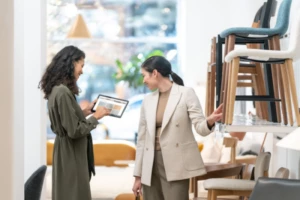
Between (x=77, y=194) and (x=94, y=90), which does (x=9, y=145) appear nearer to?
(x=77, y=194)

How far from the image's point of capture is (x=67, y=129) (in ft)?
13.2

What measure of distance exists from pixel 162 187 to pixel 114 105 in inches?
37.6

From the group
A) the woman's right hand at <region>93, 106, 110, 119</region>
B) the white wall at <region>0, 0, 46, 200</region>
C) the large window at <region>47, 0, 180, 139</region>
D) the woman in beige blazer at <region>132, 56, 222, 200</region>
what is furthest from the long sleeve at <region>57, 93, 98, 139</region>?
the large window at <region>47, 0, 180, 139</region>

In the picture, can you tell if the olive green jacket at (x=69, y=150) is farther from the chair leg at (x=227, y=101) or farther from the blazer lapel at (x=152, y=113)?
the chair leg at (x=227, y=101)

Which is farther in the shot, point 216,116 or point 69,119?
point 69,119

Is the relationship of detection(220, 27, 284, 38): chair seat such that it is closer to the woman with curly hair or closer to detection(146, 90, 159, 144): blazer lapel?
detection(146, 90, 159, 144): blazer lapel

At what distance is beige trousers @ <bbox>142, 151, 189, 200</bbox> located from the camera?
3.92 metres

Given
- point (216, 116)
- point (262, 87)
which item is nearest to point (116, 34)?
point (262, 87)

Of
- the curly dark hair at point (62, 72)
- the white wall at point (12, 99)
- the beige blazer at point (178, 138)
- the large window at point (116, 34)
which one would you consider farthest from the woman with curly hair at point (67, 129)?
the large window at point (116, 34)

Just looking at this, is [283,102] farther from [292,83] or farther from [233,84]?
[233,84]

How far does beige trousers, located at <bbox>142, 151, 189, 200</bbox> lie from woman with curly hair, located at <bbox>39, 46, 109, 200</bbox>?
20.4 inches

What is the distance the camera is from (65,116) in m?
4.04

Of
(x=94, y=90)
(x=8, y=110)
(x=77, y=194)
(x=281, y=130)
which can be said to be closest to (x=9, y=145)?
(x=8, y=110)

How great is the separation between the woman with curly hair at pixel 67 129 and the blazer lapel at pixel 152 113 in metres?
0.43
